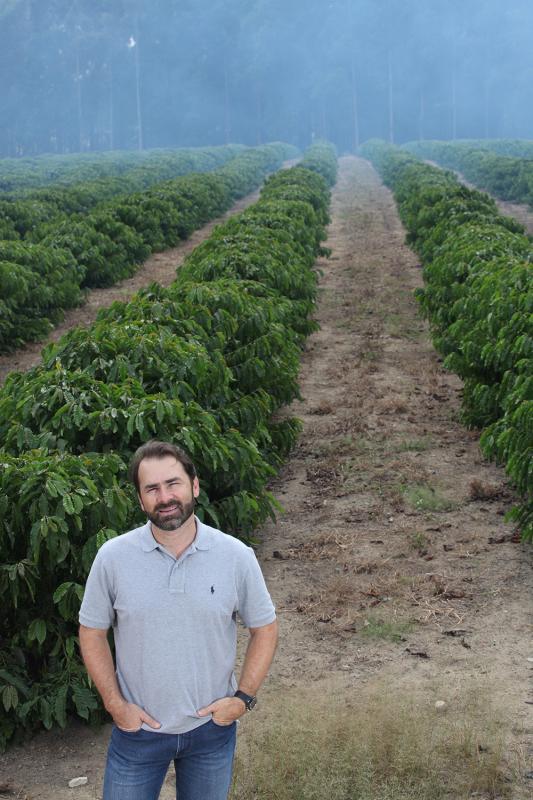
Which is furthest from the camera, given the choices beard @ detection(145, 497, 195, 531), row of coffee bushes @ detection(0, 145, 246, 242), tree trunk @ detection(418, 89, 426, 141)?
tree trunk @ detection(418, 89, 426, 141)

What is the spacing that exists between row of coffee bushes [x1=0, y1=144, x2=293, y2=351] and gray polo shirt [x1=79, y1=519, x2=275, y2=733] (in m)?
12.0

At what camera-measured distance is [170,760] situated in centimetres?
333

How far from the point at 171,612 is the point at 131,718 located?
376 millimetres

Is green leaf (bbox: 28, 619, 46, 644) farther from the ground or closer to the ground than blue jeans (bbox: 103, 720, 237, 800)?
closer to the ground

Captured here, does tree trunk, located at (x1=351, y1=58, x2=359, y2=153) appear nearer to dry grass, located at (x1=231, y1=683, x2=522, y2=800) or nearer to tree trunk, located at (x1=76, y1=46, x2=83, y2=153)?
tree trunk, located at (x1=76, y1=46, x2=83, y2=153)

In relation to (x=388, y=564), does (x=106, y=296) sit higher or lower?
lower

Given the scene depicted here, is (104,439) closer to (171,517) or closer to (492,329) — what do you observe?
(171,517)

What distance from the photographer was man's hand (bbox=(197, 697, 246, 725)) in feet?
10.8

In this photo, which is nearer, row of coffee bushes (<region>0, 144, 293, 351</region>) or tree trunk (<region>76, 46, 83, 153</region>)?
row of coffee bushes (<region>0, 144, 293, 351</region>)

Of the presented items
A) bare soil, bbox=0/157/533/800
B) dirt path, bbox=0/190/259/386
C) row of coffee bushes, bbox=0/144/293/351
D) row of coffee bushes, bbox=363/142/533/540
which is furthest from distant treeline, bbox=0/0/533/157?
bare soil, bbox=0/157/533/800

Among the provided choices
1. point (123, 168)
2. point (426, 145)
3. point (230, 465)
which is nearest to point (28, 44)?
point (426, 145)

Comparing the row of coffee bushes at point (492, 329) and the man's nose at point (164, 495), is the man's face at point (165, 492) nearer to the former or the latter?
the man's nose at point (164, 495)

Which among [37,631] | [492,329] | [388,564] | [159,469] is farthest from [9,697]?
[492,329]

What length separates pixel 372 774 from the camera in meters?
4.88
